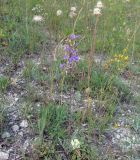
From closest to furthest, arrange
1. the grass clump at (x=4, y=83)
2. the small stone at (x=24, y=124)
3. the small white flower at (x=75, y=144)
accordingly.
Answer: the small white flower at (x=75, y=144), the small stone at (x=24, y=124), the grass clump at (x=4, y=83)

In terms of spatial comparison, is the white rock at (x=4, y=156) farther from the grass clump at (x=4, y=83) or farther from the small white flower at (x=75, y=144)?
the grass clump at (x=4, y=83)

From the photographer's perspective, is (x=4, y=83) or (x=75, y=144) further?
(x=4, y=83)

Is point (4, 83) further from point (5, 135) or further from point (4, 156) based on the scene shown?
point (4, 156)

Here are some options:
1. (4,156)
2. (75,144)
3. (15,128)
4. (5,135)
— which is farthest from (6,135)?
(75,144)

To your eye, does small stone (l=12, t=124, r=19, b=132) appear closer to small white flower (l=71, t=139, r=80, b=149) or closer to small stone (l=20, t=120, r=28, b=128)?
small stone (l=20, t=120, r=28, b=128)

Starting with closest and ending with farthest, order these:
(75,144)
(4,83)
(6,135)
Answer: (75,144) < (6,135) < (4,83)

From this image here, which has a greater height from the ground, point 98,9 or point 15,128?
point 98,9

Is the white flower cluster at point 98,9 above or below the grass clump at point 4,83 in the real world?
above

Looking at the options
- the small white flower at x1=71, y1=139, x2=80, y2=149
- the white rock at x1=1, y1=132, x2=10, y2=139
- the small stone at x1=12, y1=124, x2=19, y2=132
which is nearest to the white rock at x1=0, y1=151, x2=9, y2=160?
the white rock at x1=1, y1=132, x2=10, y2=139

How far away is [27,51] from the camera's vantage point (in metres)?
4.54

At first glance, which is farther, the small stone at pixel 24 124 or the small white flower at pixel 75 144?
the small stone at pixel 24 124

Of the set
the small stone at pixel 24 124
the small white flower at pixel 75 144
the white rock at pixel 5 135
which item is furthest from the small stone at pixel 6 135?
the small white flower at pixel 75 144

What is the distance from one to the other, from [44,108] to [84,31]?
211 centimetres

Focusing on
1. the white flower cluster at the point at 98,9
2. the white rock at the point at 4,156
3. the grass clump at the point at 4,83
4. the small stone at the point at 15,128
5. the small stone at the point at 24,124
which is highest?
the white flower cluster at the point at 98,9
